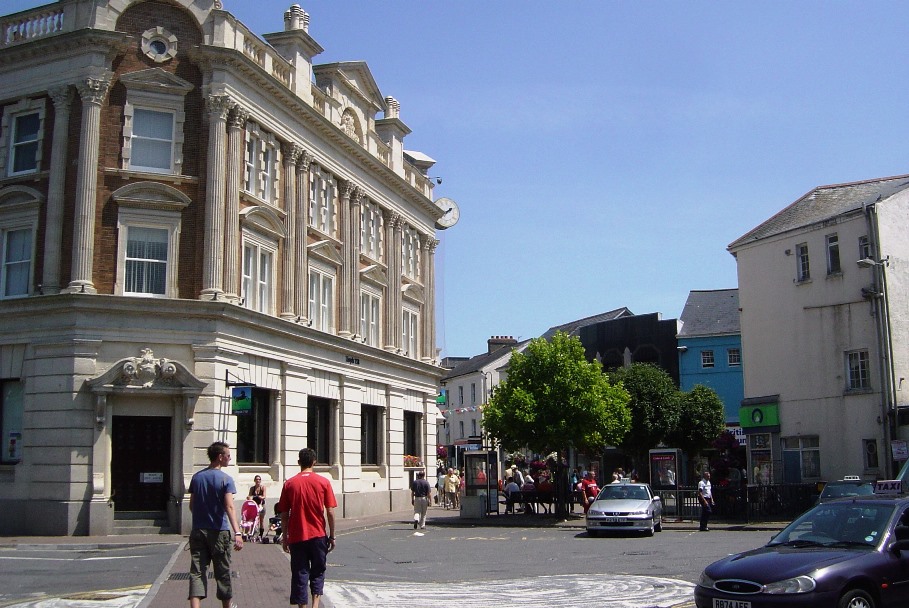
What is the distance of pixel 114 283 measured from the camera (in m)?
26.9

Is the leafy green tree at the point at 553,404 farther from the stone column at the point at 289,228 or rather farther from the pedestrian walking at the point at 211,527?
the pedestrian walking at the point at 211,527

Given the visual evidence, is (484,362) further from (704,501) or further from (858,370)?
(704,501)

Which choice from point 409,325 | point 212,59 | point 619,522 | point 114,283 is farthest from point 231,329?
point 409,325

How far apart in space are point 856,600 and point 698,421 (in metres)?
43.9

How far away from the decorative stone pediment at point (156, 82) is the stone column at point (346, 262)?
9.14 m

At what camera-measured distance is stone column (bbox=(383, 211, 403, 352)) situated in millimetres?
40281

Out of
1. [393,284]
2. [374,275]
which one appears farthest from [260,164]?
[393,284]

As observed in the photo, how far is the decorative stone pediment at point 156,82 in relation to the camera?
27719 millimetres

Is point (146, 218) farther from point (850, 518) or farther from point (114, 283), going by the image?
point (850, 518)

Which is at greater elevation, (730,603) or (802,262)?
(802,262)

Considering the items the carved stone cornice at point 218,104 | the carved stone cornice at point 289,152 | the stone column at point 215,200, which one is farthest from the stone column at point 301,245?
the carved stone cornice at point 218,104

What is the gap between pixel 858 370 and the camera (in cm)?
3416

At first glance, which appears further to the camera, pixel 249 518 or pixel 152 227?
pixel 152 227

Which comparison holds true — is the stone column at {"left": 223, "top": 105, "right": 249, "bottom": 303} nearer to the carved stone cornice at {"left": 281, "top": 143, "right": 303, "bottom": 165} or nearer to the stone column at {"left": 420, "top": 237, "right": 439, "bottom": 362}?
the carved stone cornice at {"left": 281, "top": 143, "right": 303, "bottom": 165}
